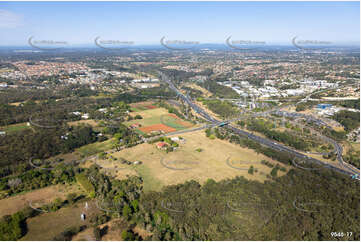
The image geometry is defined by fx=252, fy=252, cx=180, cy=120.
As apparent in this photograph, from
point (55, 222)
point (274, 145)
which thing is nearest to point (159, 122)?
point (274, 145)

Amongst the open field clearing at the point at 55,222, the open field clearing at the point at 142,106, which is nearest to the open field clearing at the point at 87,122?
the open field clearing at the point at 142,106

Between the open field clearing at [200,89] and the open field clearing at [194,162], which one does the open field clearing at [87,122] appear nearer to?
the open field clearing at [194,162]

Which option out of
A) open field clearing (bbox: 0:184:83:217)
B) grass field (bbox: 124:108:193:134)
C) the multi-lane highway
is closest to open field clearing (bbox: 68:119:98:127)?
grass field (bbox: 124:108:193:134)

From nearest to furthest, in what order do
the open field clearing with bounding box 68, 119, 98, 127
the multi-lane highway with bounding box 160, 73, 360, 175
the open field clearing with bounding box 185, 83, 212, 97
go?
the multi-lane highway with bounding box 160, 73, 360, 175
the open field clearing with bounding box 68, 119, 98, 127
the open field clearing with bounding box 185, 83, 212, 97

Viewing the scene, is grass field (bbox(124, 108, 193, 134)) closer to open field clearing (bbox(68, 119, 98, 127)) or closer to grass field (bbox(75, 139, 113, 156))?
open field clearing (bbox(68, 119, 98, 127))

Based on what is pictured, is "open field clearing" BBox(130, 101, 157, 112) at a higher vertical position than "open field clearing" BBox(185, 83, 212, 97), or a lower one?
higher

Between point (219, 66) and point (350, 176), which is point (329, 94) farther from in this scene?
point (219, 66)
